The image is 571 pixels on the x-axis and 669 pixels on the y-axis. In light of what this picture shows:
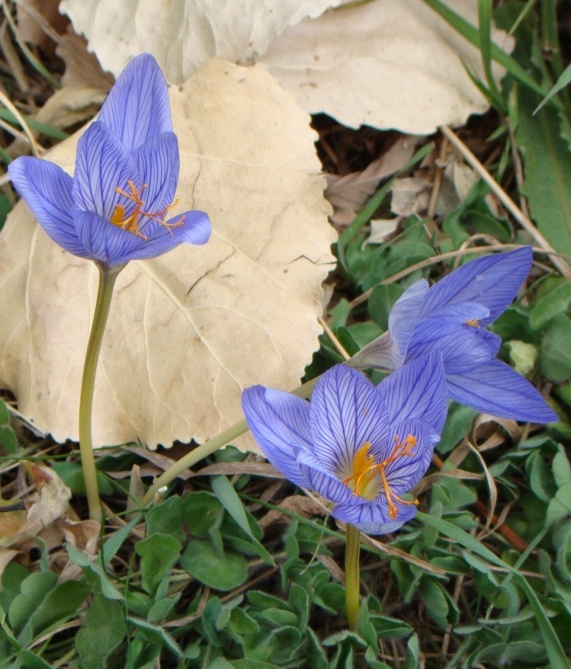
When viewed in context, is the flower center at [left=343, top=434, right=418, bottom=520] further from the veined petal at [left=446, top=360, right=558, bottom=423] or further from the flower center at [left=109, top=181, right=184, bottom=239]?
the flower center at [left=109, top=181, right=184, bottom=239]

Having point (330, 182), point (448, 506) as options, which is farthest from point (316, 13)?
point (448, 506)

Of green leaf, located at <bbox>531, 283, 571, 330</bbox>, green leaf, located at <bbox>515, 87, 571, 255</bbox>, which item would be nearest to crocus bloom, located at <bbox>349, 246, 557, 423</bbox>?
green leaf, located at <bbox>531, 283, 571, 330</bbox>

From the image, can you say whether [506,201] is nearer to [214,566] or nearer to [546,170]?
[546,170]

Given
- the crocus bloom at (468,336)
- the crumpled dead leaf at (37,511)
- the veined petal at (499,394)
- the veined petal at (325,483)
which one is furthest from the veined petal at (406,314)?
the crumpled dead leaf at (37,511)

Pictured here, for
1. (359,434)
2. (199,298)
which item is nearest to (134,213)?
(199,298)

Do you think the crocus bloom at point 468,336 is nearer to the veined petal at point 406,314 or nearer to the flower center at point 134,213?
the veined petal at point 406,314

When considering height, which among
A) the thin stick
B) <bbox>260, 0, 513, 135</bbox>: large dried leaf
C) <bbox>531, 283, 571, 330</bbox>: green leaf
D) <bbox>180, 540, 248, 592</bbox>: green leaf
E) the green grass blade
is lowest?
the green grass blade
